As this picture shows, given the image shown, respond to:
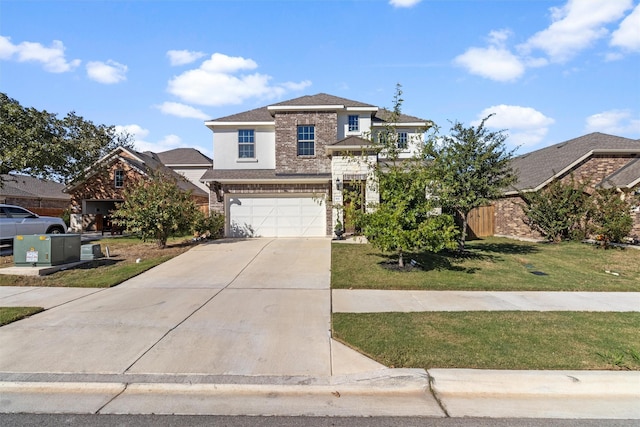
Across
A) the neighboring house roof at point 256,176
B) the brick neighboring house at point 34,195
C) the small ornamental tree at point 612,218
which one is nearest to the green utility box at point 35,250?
the neighboring house roof at point 256,176

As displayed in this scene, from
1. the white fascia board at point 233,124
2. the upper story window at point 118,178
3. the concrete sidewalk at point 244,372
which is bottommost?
the concrete sidewalk at point 244,372

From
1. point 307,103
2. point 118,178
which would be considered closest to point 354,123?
point 307,103

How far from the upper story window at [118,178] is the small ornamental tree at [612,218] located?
2643 centimetres

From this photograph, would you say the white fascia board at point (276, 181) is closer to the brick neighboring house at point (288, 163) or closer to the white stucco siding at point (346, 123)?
the brick neighboring house at point (288, 163)

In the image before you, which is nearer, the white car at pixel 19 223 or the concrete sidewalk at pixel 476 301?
the concrete sidewalk at pixel 476 301

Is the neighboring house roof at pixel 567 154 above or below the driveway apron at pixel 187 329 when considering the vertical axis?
above

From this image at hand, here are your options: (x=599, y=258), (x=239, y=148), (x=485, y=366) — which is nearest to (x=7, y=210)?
(x=239, y=148)

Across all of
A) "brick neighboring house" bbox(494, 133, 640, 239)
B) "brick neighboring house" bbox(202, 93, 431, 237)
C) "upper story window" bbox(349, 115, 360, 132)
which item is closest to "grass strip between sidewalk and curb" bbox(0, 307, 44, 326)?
"brick neighboring house" bbox(202, 93, 431, 237)

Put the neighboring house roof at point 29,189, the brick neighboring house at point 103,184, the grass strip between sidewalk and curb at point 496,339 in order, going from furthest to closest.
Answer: the neighboring house roof at point 29,189
the brick neighboring house at point 103,184
the grass strip between sidewalk and curb at point 496,339

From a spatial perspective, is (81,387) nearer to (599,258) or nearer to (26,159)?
(599,258)

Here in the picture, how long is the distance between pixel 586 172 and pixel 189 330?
2071 centimetres

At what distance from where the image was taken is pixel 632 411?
143 inches

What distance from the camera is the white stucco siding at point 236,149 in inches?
750

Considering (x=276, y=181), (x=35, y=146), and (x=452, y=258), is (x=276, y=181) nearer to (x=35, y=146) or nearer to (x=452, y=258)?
(x=452, y=258)
